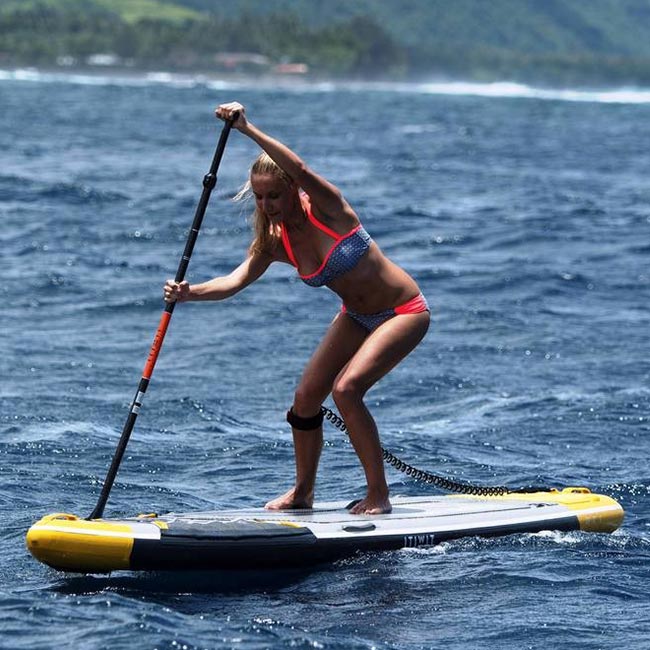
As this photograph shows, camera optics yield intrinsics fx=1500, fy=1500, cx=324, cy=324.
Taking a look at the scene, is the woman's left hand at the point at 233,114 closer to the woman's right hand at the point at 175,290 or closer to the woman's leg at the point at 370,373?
the woman's right hand at the point at 175,290

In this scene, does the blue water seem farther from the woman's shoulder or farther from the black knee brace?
the woman's shoulder

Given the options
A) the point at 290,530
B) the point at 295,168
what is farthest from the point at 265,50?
the point at 295,168

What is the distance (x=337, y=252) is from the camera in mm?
8039

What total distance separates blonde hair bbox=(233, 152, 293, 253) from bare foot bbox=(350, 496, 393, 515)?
5.33 feet

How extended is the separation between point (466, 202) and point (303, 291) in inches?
503

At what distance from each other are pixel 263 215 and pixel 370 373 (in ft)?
3.43

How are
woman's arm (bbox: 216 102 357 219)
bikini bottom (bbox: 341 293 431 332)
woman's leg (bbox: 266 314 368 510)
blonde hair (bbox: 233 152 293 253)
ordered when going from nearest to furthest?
woman's arm (bbox: 216 102 357 219) < blonde hair (bbox: 233 152 293 253) < bikini bottom (bbox: 341 293 431 332) < woman's leg (bbox: 266 314 368 510)

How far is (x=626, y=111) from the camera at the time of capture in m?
102

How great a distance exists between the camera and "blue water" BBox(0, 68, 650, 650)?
24.4ft

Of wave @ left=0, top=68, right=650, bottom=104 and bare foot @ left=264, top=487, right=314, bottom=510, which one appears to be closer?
bare foot @ left=264, top=487, right=314, bottom=510

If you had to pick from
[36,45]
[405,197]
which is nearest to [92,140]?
[405,197]

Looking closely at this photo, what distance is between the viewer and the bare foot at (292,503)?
884cm

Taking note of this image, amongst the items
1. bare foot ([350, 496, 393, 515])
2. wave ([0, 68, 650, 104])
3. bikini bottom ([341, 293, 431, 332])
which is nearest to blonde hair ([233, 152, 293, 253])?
bikini bottom ([341, 293, 431, 332])

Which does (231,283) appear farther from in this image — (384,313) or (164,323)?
(384,313)
